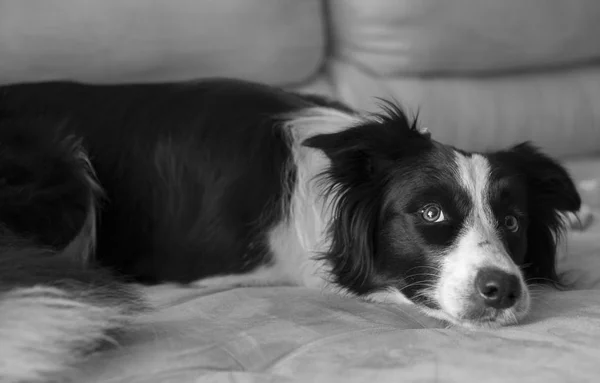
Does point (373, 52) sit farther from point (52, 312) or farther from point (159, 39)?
point (52, 312)

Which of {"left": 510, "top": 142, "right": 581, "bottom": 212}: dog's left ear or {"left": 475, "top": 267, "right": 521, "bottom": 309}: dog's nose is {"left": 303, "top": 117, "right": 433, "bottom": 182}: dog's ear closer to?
{"left": 510, "top": 142, "right": 581, "bottom": 212}: dog's left ear

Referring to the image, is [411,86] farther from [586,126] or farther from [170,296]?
[170,296]

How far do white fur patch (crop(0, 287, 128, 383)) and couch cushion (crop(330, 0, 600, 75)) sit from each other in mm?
1654

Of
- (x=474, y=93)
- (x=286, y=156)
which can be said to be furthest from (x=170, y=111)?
(x=474, y=93)

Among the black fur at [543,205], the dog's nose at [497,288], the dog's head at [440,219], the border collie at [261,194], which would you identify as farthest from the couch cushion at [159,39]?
the dog's nose at [497,288]

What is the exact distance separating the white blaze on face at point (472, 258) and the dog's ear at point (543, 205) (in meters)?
0.28

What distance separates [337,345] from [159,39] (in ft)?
4.71

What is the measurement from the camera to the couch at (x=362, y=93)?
136 centimetres

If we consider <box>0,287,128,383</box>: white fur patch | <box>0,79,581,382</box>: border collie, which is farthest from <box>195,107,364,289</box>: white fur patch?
<box>0,287,128,383</box>: white fur patch

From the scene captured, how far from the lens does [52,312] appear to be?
1382 mm

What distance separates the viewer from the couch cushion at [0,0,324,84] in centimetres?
236

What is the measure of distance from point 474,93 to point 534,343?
172 cm

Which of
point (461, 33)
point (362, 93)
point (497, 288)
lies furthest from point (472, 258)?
point (461, 33)

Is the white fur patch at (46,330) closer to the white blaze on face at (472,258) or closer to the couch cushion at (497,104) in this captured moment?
the white blaze on face at (472,258)
